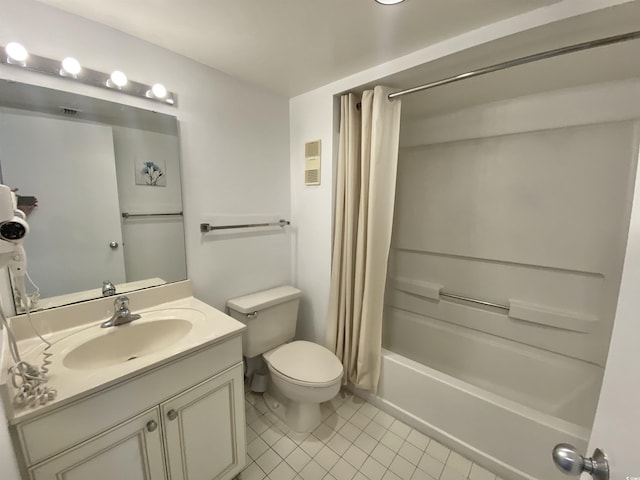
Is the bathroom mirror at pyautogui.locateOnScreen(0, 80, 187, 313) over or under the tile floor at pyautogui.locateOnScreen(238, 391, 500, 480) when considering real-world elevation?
over

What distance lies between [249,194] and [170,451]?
4.55ft

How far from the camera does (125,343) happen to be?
1.18m

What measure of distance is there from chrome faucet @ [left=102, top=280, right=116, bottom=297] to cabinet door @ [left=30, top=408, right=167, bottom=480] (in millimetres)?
616

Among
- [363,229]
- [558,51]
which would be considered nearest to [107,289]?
[363,229]

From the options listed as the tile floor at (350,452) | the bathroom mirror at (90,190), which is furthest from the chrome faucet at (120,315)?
the tile floor at (350,452)

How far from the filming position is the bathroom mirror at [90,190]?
1051 millimetres

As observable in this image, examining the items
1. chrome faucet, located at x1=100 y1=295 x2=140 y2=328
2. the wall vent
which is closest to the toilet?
chrome faucet, located at x1=100 y1=295 x2=140 y2=328

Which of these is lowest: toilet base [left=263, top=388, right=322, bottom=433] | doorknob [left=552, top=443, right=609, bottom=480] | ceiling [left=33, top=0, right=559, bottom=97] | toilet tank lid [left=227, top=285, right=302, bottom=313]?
toilet base [left=263, top=388, right=322, bottom=433]

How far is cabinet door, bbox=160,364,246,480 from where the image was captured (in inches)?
40.8

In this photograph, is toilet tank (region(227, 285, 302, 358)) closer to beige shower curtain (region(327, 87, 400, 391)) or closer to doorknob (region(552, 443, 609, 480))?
beige shower curtain (region(327, 87, 400, 391))

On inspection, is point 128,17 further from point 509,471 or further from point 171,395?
point 509,471

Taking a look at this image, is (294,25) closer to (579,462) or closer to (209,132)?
(209,132)

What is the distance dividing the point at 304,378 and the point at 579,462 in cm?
117

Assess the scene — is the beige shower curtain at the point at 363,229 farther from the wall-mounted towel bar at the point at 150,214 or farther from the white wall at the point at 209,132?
the wall-mounted towel bar at the point at 150,214
